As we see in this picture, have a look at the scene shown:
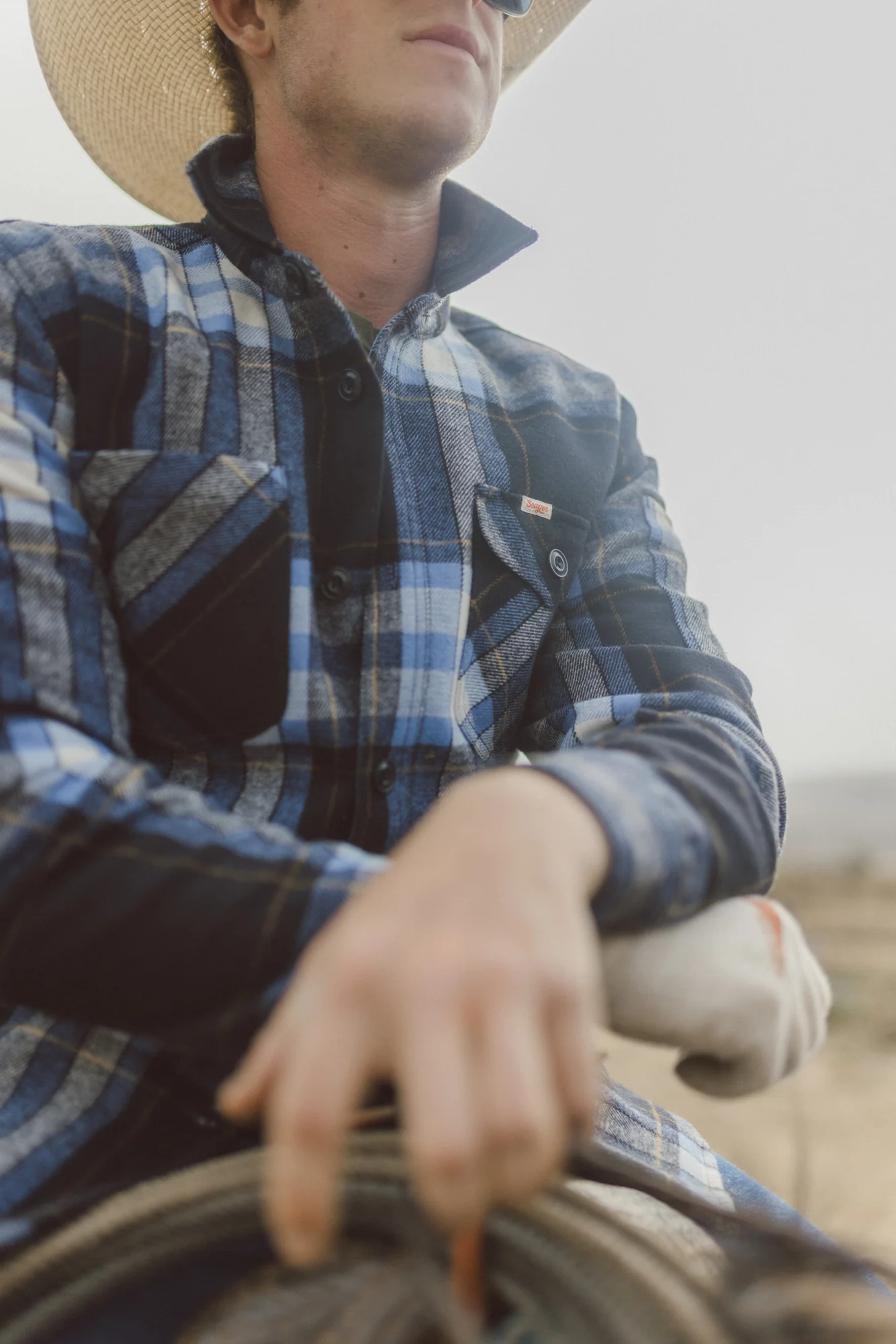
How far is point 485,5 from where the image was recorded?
1.35 metres

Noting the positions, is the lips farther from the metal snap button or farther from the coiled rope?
the coiled rope

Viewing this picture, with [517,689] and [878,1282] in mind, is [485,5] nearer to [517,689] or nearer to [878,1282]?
[517,689]

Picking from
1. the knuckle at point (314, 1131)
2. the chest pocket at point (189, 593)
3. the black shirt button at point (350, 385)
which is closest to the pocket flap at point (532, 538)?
the black shirt button at point (350, 385)

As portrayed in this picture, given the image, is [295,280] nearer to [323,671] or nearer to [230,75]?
[323,671]

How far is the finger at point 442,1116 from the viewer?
404 millimetres

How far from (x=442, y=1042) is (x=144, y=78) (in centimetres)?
189

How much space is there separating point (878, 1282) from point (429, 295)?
1265 mm

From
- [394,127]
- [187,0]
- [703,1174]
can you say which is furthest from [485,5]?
[703,1174]

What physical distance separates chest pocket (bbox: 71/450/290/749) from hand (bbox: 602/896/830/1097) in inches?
19.9

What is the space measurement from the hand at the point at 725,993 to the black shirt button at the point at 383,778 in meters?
0.44

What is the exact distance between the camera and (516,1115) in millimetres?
413

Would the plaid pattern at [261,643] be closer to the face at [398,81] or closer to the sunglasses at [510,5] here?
the face at [398,81]

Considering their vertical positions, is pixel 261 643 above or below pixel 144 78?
below

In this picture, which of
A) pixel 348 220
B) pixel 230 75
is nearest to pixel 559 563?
pixel 348 220
